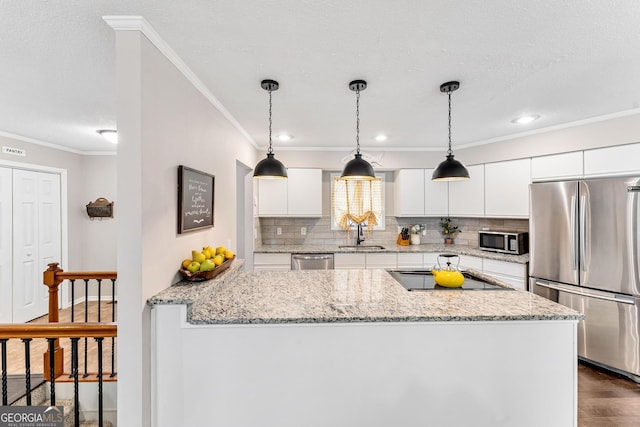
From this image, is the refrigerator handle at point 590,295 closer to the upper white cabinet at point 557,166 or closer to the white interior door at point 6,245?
the upper white cabinet at point 557,166

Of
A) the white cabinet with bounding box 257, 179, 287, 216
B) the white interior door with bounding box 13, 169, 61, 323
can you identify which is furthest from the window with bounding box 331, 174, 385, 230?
the white interior door with bounding box 13, 169, 61, 323

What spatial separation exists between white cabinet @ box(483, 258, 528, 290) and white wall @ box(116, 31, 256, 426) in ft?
11.7

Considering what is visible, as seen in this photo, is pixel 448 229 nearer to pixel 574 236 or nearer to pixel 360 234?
pixel 360 234

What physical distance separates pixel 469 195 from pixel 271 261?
296 centimetres

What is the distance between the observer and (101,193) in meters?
4.75

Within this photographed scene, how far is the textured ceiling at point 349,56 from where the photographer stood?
143cm

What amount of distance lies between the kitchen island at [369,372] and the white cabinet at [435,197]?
2.91 m

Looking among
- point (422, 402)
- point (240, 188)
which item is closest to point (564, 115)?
point (422, 402)

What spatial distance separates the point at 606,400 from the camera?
236 centimetres

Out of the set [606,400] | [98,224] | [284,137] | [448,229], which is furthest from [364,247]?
[98,224]

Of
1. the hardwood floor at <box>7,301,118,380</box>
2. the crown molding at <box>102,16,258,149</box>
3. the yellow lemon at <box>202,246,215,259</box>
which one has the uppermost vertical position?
the crown molding at <box>102,16,258,149</box>

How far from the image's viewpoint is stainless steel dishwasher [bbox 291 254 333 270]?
406 centimetres

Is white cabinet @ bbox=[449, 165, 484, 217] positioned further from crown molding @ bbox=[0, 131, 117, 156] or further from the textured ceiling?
crown molding @ bbox=[0, 131, 117, 156]

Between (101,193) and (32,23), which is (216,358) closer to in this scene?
(32,23)
